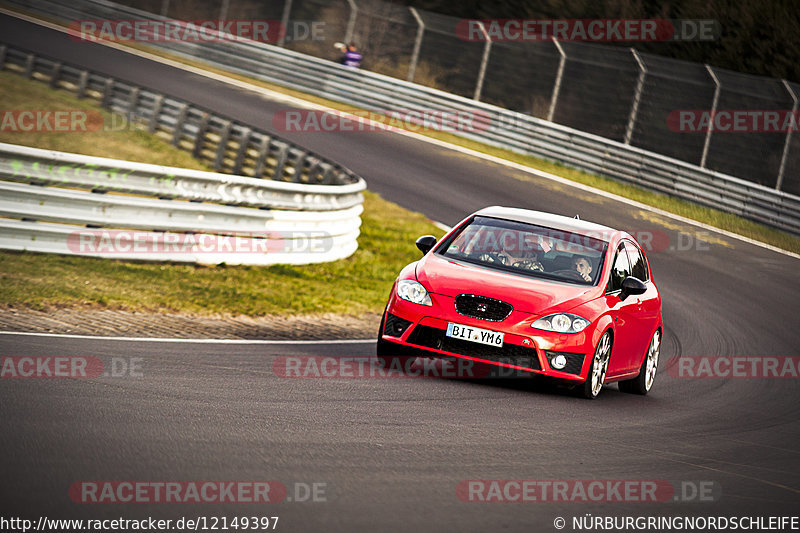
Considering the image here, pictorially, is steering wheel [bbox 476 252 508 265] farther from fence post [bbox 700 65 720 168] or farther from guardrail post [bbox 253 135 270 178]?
fence post [bbox 700 65 720 168]

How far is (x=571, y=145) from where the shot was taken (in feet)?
91.6

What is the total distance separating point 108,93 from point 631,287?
22062mm

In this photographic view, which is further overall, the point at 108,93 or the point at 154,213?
the point at 108,93

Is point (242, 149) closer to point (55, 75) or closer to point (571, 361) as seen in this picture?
point (55, 75)

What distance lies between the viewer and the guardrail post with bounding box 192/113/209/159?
81.9 ft

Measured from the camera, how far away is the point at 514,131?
29.0 meters

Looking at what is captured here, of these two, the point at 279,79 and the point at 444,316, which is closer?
the point at 444,316

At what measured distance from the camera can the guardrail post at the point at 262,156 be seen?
2308 cm

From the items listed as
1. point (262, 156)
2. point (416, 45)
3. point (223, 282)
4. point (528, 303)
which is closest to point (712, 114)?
point (416, 45)

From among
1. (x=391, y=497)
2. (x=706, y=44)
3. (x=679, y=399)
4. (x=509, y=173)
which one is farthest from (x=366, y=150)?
(x=391, y=497)

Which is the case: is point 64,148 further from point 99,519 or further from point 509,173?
point 99,519

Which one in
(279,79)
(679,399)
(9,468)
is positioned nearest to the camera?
(9,468)

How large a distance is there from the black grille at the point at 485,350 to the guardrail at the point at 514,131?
54.9 ft

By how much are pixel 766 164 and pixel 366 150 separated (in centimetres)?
1032
